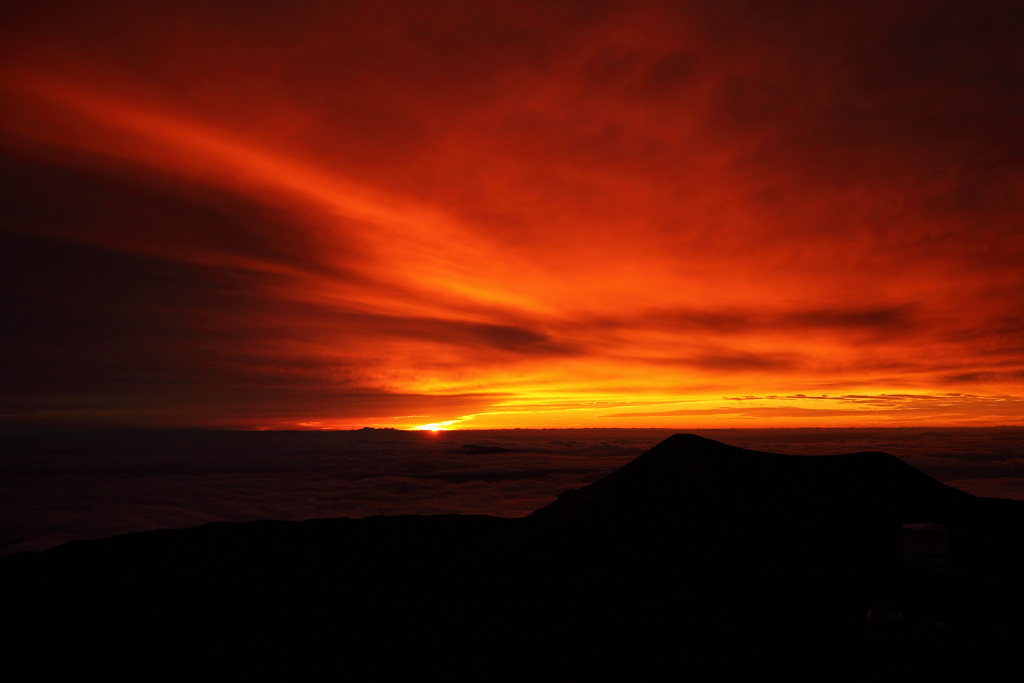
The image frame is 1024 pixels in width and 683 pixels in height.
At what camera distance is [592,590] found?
9453 millimetres

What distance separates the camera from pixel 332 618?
878cm

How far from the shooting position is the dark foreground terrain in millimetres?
6902

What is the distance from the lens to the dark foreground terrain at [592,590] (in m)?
6.90

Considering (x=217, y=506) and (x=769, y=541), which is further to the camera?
(x=217, y=506)

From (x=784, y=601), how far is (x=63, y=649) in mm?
10613

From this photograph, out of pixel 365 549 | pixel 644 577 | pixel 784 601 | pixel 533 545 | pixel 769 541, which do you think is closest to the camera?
pixel 784 601

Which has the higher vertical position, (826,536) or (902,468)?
(902,468)

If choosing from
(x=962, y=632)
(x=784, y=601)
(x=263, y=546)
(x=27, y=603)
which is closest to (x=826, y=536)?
(x=784, y=601)

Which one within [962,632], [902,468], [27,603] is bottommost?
[27,603]

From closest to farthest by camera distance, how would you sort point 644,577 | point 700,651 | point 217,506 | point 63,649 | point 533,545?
1. point 700,651
2. point 63,649
3. point 644,577
4. point 533,545
5. point 217,506

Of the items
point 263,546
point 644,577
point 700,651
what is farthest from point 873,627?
point 263,546

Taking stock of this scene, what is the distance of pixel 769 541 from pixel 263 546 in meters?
11.5

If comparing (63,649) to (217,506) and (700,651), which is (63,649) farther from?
(217,506)

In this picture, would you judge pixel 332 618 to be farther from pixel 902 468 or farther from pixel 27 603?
pixel 902 468
